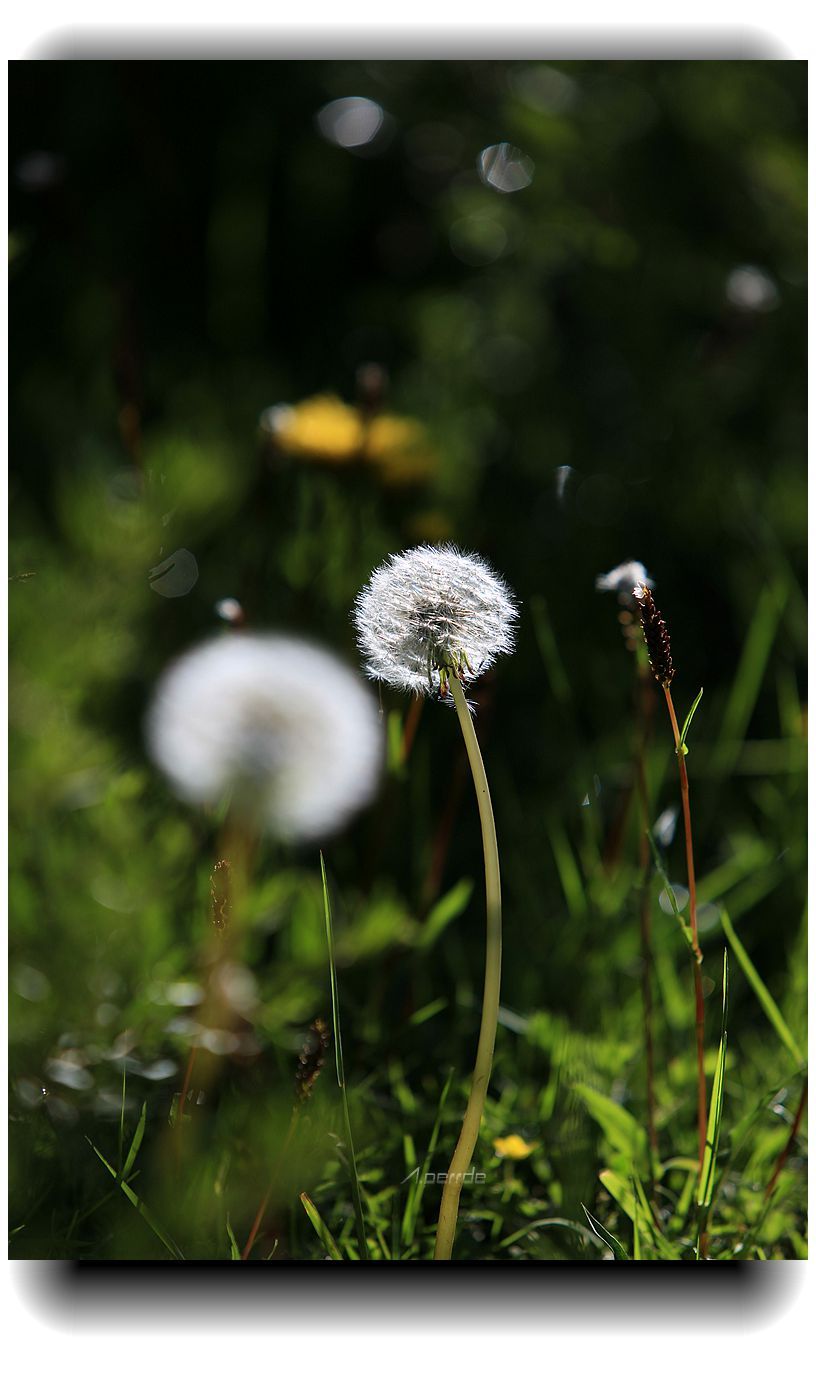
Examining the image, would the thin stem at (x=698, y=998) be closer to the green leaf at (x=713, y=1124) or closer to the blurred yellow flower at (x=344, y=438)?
the green leaf at (x=713, y=1124)

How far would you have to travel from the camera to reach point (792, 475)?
0.96m

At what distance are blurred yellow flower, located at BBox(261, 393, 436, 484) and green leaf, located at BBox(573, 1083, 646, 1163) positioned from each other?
43 centimetres

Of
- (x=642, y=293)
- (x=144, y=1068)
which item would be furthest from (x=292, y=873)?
(x=642, y=293)

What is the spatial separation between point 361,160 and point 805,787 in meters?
0.95

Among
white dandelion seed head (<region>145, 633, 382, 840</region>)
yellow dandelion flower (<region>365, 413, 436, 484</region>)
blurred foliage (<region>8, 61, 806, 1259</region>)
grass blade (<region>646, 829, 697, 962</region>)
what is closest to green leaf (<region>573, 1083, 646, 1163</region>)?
blurred foliage (<region>8, 61, 806, 1259</region>)

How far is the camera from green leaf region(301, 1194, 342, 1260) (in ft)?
1.79

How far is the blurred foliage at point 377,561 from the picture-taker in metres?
0.58

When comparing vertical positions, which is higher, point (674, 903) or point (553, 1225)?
point (674, 903)

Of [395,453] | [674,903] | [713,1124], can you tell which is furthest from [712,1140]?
[395,453]

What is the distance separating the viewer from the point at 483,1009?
0.51 meters

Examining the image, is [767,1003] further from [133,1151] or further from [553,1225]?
[133,1151]

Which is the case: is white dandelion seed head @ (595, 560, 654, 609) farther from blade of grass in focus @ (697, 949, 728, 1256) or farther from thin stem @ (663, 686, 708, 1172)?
blade of grass in focus @ (697, 949, 728, 1256)

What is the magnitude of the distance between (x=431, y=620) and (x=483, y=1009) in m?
0.19

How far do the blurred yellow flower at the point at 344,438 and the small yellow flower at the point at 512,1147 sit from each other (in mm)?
438
